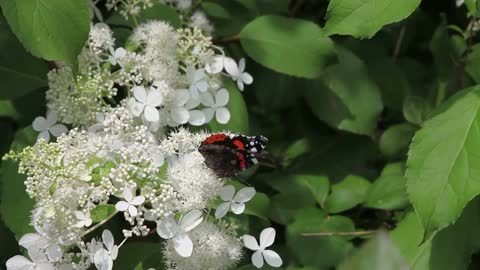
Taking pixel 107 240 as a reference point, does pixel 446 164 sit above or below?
above

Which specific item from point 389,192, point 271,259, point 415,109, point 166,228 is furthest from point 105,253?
point 415,109

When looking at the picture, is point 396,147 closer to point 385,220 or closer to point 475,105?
point 385,220

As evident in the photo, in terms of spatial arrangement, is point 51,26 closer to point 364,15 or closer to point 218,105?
point 218,105

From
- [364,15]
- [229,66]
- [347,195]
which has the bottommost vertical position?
[347,195]

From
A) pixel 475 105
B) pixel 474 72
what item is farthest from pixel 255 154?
pixel 474 72

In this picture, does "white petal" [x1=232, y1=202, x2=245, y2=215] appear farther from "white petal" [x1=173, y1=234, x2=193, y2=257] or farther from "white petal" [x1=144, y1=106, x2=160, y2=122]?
"white petal" [x1=144, y1=106, x2=160, y2=122]

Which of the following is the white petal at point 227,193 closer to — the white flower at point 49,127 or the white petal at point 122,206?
the white petal at point 122,206

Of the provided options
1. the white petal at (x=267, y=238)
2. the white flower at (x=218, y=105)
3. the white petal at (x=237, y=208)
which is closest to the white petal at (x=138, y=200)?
the white petal at (x=237, y=208)

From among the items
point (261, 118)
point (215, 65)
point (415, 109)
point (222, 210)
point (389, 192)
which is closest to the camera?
point (222, 210)
